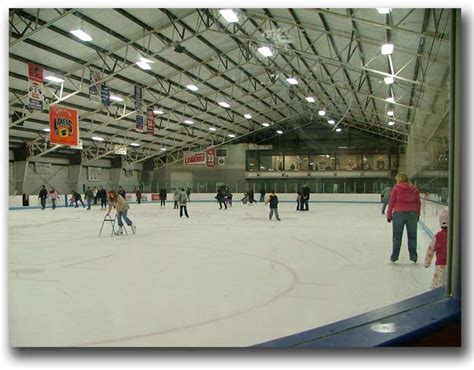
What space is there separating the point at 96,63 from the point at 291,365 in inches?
716

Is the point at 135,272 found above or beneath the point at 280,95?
beneath

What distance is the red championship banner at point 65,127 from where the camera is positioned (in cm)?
1532

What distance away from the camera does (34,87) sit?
14672 millimetres

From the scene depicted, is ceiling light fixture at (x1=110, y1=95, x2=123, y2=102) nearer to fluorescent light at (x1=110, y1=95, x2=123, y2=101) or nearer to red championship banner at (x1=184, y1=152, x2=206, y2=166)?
fluorescent light at (x1=110, y1=95, x2=123, y2=101)

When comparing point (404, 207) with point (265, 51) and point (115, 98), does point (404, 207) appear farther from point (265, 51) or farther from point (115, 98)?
point (115, 98)

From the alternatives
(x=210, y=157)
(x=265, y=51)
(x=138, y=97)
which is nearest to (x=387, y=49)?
(x=265, y=51)

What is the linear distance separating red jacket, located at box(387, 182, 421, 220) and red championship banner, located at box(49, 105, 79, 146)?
1230 cm

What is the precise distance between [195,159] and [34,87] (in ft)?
74.2

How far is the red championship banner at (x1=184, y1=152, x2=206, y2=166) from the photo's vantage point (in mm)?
36875

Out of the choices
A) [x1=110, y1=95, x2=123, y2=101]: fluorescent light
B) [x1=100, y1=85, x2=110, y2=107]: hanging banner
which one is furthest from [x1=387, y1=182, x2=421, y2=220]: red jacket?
[x1=110, y1=95, x2=123, y2=101]: fluorescent light

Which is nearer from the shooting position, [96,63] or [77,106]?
[96,63]
